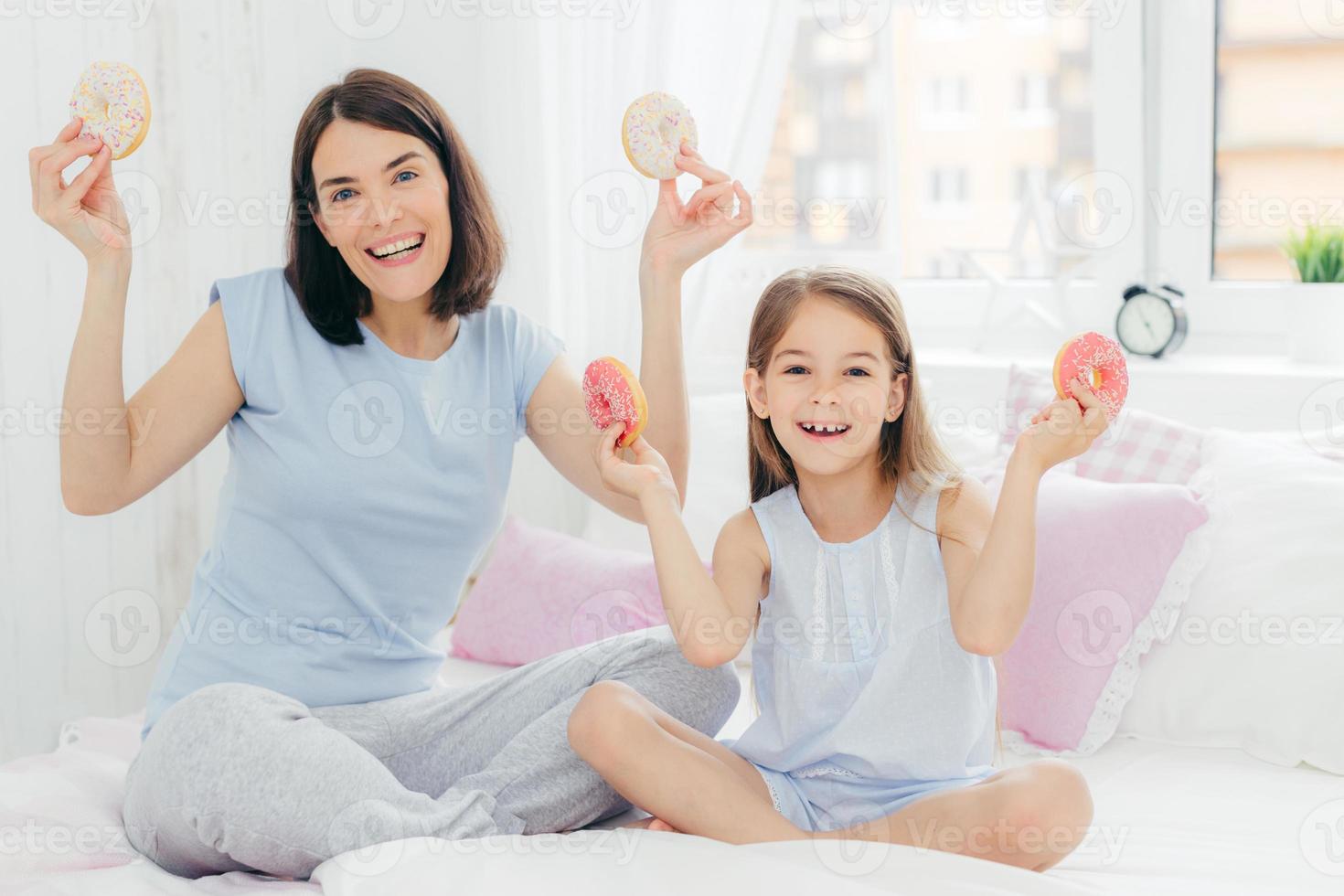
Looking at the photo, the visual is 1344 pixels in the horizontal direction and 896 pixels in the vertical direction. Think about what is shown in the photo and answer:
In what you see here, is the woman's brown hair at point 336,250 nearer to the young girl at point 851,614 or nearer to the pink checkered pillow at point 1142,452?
the young girl at point 851,614

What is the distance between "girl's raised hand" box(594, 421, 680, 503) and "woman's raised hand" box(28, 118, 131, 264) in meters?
0.59

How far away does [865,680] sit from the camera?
1.42m

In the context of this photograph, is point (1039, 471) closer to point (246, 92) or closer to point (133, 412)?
point (133, 412)

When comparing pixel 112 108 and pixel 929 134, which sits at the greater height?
pixel 929 134

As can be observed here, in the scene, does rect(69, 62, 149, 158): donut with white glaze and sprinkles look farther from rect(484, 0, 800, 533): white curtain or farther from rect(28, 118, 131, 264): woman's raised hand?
rect(484, 0, 800, 533): white curtain

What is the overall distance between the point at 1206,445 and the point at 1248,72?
0.90 m

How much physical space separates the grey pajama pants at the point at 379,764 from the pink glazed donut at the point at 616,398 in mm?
280

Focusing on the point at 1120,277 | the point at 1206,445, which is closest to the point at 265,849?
the point at 1206,445

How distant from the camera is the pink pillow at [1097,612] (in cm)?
168

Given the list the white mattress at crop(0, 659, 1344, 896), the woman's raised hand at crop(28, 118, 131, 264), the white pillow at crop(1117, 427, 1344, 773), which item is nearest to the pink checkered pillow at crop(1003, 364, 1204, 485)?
the white pillow at crop(1117, 427, 1344, 773)

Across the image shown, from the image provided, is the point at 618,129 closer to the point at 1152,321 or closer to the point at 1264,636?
the point at 1152,321

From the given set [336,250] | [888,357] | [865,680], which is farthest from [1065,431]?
[336,250]

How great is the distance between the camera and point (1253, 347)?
2.41m

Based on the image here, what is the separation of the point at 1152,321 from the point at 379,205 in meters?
1.45
